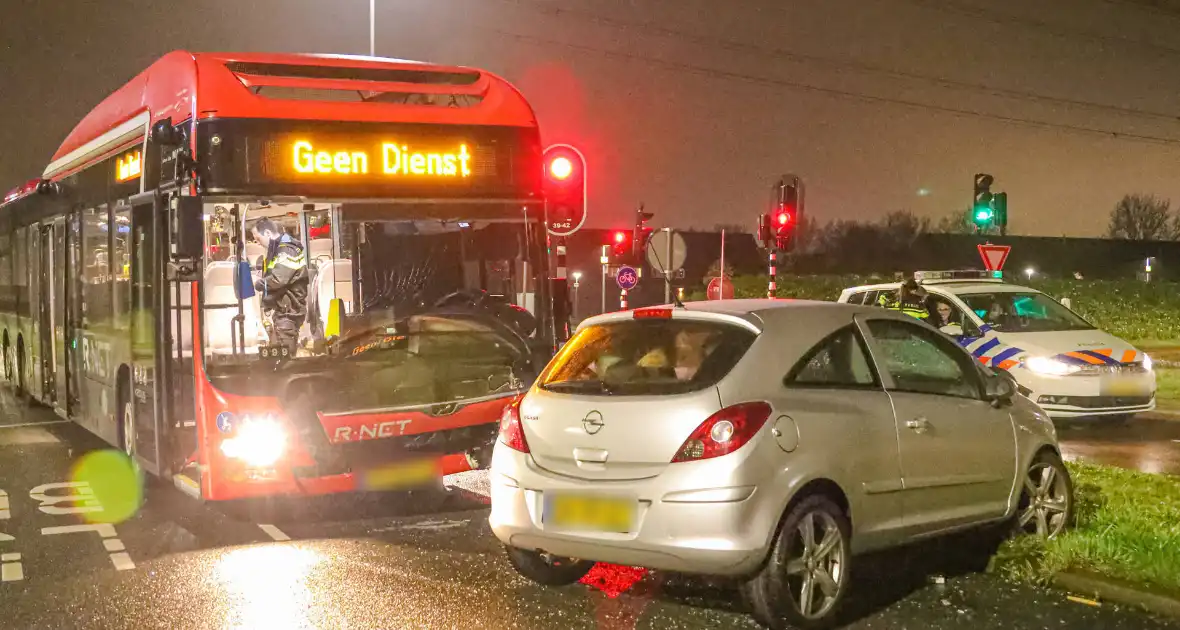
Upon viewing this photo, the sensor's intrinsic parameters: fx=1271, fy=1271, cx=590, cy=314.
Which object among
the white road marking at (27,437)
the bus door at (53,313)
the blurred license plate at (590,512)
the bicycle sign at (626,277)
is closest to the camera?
the blurred license plate at (590,512)

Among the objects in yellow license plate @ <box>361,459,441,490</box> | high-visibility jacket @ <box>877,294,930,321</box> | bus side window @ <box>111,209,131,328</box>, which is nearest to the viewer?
yellow license plate @ <box>361,459,441,490</box>

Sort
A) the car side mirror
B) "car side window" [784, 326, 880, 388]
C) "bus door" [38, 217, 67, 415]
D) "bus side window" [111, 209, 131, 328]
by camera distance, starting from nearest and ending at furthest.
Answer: "car side window" [784, 326, 880, 388] < the car side mirror < "bus side window" [111, 209, 131, 328] < "bus door" [38, 217, 67, 415]

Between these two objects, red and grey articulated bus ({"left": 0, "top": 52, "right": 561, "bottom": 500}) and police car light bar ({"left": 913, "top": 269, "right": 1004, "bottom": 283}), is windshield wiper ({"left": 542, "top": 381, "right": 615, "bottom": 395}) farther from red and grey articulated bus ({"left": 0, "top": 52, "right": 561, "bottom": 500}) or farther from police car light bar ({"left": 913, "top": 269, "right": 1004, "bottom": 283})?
police car light bar ({"left": 913, "top": 269, "right": 1004, "bottom": 283})

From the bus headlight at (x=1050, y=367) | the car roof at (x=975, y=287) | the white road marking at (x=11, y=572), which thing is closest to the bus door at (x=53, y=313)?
the white road marking at (x=11, y=572)

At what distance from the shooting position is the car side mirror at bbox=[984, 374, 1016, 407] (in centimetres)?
695

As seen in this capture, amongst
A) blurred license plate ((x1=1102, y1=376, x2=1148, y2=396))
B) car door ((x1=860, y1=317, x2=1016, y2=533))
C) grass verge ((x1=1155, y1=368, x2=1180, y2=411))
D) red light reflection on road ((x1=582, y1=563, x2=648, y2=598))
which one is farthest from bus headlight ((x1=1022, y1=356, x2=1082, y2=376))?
red light reflection on road ((x1=582, y1=563, x2=648, y2=598))

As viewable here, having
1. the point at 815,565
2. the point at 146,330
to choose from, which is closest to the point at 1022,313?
the point at 815,565

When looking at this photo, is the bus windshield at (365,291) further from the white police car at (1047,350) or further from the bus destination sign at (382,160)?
the white police car at (1047,350)

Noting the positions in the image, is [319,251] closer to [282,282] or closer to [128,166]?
[282,282]

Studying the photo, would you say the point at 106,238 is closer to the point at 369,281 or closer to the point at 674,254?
the point at 369,281

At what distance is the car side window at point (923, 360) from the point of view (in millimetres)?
6594

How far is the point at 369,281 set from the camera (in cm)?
877

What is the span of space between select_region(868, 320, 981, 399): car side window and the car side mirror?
0.21 ft

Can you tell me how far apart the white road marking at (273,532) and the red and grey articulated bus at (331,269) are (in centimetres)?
28
